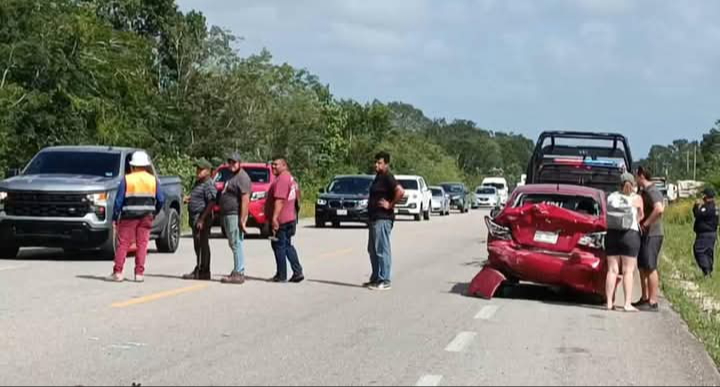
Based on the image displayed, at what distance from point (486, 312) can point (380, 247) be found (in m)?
2.59

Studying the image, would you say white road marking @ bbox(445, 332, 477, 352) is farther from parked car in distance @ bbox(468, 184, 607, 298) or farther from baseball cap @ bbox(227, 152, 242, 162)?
baseball cap @ bbox(227, 152, 242, 162)

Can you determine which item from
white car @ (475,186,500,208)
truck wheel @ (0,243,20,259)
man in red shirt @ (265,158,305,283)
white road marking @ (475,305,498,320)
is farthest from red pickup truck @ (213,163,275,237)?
white car @ (475,186,500,208)

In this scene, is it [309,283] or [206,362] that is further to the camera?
[309,283]

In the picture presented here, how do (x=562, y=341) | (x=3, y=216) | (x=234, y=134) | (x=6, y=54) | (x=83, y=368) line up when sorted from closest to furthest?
(x=83, y=368), (x=562, y=341), (x=3, y=216), (x=6, y=54), (x=234, y=134)

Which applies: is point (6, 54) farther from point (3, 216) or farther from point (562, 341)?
point (562, 341)

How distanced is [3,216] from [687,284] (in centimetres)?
1150

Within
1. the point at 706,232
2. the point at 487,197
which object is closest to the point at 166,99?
the point at 487,197

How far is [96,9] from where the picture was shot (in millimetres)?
76938

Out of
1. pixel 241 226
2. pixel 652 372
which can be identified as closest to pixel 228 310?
pixel 241 226

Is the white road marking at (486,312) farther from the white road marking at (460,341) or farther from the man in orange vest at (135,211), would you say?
the man in orange vest at (135,211)

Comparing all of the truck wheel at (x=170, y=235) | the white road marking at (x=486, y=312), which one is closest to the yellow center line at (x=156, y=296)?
the white road marking at (x=486, y=312)

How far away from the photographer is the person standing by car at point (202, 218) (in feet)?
53.4

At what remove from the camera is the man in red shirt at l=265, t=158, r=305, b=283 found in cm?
1590

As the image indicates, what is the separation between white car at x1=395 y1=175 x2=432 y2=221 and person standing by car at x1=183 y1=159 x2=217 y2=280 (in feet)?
83.9
